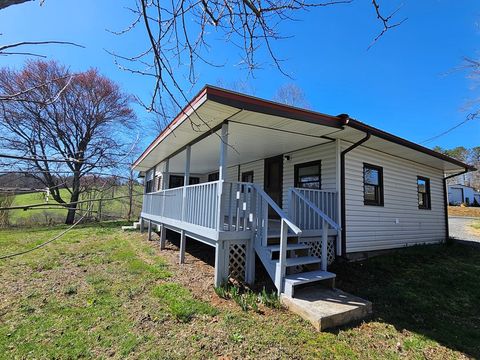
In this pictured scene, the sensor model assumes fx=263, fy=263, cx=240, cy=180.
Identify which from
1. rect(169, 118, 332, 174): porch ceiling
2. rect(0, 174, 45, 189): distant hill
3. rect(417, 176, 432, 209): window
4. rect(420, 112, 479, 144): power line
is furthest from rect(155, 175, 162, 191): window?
rect(0, 174, 45, 189): distant hill

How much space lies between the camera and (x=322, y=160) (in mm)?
6938

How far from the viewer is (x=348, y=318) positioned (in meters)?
3.70

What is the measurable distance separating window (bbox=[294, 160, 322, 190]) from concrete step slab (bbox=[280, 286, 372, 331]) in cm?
339

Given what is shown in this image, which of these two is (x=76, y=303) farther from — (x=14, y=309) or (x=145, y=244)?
(x=145, y=244)

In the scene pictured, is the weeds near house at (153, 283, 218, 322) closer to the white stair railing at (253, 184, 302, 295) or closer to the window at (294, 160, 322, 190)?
the white stair railing at (253, 184, 302, 295)

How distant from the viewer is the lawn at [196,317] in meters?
3.03

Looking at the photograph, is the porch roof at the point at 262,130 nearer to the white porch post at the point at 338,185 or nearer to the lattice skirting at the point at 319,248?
the white porch post at the point at 338,185

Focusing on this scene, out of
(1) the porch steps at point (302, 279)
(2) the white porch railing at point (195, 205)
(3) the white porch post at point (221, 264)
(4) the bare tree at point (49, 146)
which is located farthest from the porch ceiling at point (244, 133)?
(1) the porch steps at point (302, 279)

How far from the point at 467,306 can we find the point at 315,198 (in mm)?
3208

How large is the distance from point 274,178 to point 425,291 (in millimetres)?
5219

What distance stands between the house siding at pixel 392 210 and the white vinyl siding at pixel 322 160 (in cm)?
36

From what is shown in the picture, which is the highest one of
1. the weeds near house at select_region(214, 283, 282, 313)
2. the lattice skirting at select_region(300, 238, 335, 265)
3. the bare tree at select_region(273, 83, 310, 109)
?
the bare tree at select_region(273, 83, 310, 109)

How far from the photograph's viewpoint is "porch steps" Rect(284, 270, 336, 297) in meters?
4.07

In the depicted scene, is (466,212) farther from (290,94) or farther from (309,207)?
(309,207)
